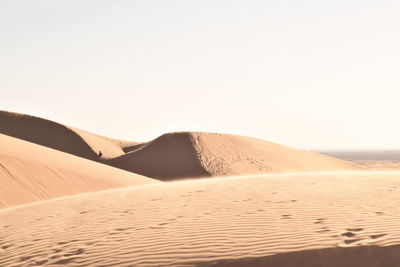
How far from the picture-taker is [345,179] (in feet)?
46.3

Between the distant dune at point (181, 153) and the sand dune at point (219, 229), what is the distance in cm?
2706

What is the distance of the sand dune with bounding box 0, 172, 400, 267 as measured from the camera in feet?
20.1

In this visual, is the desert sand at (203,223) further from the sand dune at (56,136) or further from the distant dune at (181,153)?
the sand dune at (56,136)

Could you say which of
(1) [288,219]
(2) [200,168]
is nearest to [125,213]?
(1) [288,219]

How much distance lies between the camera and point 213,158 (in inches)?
1661

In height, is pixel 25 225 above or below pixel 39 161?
below

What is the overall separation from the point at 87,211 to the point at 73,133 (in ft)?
133

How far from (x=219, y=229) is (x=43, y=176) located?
1245 centimetres

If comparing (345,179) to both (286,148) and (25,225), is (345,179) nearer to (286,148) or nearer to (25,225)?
(25,225)

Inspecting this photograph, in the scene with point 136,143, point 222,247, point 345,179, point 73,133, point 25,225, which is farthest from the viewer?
point 136,143

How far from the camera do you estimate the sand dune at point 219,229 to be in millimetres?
6137

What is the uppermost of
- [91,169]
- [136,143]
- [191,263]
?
[136,143]

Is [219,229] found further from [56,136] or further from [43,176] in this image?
[56,136]

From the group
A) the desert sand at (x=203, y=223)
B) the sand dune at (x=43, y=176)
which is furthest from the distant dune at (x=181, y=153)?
the desert sand at (x=203, y=223)
